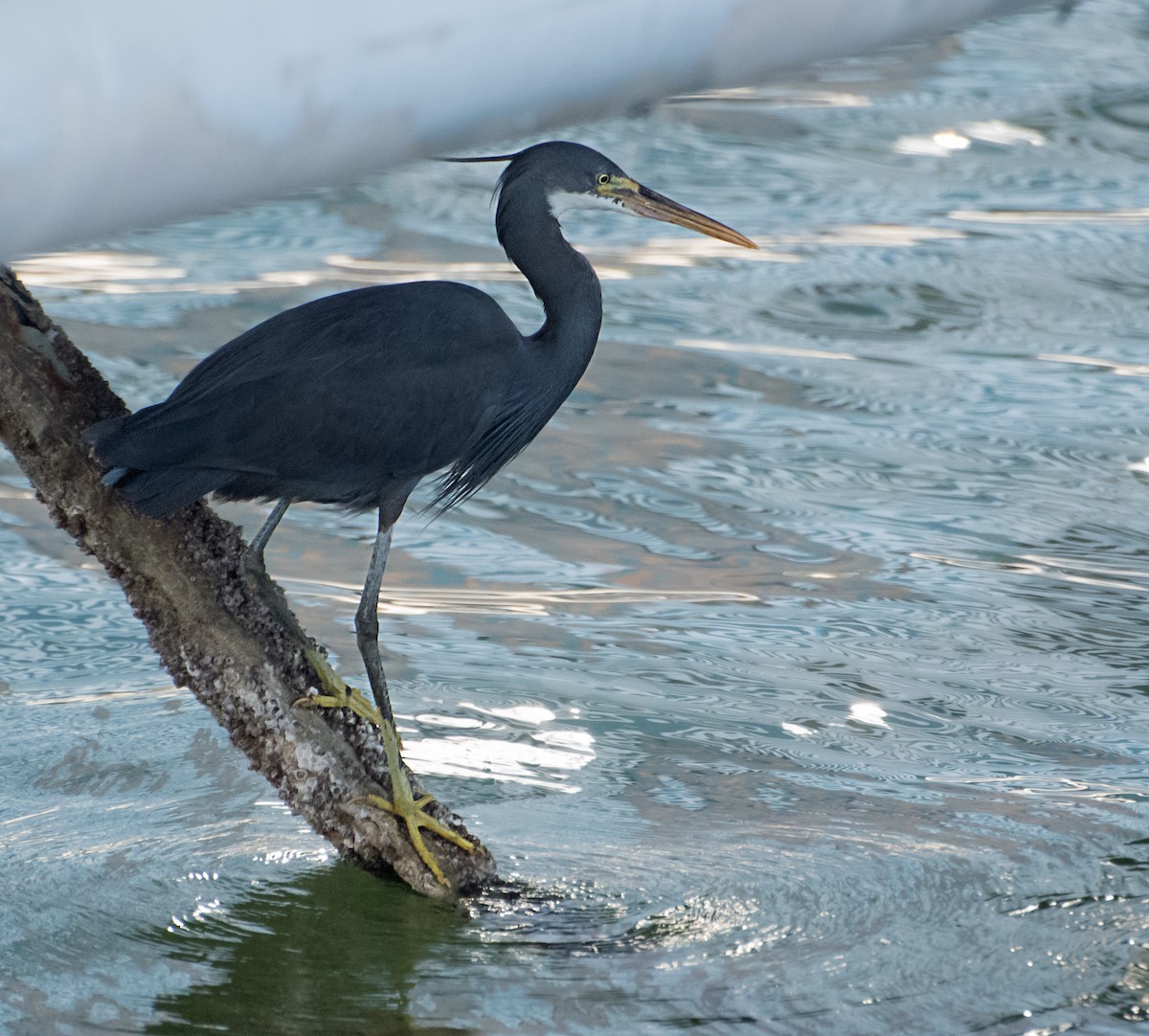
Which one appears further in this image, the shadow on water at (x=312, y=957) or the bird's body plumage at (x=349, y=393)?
the bird's body plumage at (x=349, y=393)

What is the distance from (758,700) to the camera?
470cm

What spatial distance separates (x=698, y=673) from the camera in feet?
16.0

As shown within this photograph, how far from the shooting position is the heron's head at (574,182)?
134 inches

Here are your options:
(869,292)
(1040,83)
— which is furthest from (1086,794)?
(1040,83)

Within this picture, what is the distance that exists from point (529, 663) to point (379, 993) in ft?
5.76

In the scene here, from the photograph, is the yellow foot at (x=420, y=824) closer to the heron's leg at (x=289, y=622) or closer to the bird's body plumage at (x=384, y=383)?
the heron's leg at (x=289, y=622)

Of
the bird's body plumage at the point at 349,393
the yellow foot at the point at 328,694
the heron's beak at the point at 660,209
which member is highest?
the heron's beak at the point at 660,209

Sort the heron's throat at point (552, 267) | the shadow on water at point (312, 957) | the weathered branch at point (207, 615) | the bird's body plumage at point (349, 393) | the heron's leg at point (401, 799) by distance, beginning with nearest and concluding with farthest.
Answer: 1. the weathered branch at point (207, 615)
2. the shadow on water at point (312, 957)
3. the bird's body plumage at point (349, 393)
4. the heron's leg at point (401, 799)
5. the heron's throat at point (552, 267)

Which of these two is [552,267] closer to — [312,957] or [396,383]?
[396,383]

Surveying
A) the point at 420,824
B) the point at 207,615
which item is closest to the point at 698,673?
the point at 420,824

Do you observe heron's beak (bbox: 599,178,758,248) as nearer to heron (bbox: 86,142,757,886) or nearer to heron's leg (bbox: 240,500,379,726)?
heron (bbox: 86,142,757,886)

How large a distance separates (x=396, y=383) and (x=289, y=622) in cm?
53

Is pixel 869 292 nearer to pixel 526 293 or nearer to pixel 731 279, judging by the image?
pixel 731 279

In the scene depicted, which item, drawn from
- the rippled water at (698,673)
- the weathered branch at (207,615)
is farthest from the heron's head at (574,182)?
the weathered branch at (207,615)
